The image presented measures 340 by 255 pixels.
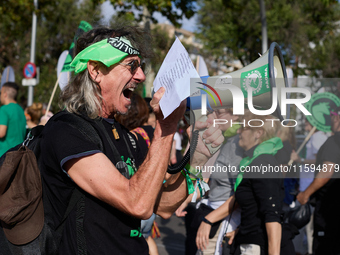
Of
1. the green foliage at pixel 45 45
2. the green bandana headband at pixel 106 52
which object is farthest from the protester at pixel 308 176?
the green foliage at pixel 45 45

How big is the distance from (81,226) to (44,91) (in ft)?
71.9

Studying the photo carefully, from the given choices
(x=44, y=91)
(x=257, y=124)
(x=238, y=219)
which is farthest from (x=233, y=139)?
(x=44, y=91)

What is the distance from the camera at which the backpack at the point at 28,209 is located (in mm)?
1568

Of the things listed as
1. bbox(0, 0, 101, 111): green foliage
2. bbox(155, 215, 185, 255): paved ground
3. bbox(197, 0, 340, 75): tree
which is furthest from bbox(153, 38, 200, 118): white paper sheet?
bbox(0, 0, 101, 111): green foliage

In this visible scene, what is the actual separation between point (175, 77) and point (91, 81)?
21.3 inches

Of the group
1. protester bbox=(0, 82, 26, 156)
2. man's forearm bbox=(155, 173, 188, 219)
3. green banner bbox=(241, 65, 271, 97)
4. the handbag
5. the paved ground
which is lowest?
the paved ground

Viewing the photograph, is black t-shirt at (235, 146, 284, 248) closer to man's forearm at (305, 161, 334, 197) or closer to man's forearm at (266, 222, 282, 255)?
man's forearm at (266, 222, 282, 255)

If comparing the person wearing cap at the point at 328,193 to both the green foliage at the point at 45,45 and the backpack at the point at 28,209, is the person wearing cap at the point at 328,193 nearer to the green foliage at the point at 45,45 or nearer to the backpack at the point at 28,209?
the backpack at the point at 28,209

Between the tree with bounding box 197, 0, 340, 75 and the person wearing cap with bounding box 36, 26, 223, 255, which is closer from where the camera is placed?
the person wearing cap with bounding box 36, 26, 223, 255

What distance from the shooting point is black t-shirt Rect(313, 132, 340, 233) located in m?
3.91

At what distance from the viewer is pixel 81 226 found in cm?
159

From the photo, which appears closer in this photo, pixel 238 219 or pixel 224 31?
pixel 238 219

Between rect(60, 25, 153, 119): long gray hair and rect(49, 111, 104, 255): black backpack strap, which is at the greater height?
rect(60, 25, 153, 119): long gray hair

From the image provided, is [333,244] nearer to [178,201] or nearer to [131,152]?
[178,201]
